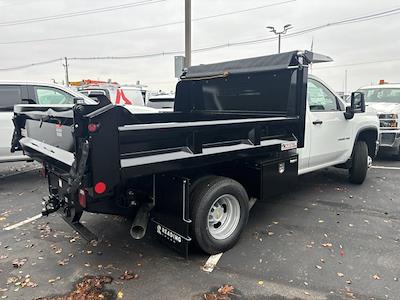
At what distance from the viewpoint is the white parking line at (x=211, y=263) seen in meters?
3.46

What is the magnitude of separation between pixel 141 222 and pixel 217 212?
869 mm

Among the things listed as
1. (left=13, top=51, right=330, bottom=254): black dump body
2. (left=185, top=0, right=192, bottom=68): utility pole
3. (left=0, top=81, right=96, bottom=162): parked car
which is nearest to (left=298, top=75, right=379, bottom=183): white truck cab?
(left=13, top=51, right=330, bottom=254): black dump body

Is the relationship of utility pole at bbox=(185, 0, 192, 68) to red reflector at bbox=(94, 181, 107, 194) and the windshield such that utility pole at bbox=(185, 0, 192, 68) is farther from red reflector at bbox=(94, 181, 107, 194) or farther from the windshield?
red reflector at bbox=(94, 181, 107, 194)

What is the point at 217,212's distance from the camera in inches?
152

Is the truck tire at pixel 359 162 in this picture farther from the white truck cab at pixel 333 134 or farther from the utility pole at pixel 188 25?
the utility pole at pixel 188 25

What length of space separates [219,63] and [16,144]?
3.18 metres

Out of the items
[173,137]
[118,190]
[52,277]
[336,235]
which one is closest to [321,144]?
[336,235]

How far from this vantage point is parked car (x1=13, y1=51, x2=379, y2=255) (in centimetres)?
275

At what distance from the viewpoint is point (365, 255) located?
12.4 ft

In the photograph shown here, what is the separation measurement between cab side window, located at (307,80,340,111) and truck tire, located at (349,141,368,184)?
1.06 m

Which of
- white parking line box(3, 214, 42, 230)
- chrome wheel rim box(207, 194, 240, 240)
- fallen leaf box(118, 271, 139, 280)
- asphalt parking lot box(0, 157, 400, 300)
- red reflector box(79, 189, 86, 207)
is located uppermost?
red reflector box(79, 189, 86, 207)

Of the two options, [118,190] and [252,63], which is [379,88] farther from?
[118,190]

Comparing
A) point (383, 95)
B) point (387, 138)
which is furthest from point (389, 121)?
point (383, 95)

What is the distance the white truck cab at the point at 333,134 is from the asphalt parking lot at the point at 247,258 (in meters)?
0.78
